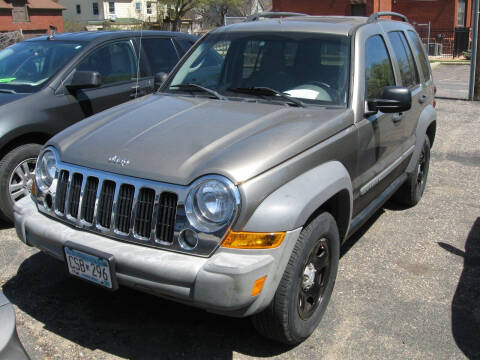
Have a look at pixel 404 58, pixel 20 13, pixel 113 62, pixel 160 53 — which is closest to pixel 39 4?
pixel 20 13

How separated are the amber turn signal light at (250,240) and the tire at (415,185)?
2.99m

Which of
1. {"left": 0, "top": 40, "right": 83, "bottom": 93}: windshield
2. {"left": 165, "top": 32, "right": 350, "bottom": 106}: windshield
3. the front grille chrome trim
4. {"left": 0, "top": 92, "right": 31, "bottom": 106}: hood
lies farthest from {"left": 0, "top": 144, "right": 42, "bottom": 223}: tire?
the front grille chrome trim

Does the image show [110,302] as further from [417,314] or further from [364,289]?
[417,314]

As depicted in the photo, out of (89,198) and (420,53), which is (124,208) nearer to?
(89,198)

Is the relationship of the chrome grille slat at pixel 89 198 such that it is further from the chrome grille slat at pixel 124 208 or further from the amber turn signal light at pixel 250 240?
the amber turn signal light at pixel 250 240

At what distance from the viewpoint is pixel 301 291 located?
3.16 metres

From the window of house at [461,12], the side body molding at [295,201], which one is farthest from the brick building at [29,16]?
the side body molding at [295,201]

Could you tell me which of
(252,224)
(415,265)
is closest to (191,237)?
(252,224)

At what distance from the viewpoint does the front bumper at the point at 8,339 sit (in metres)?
1.92

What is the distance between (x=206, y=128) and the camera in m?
3.34

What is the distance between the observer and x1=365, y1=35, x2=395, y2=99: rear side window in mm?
4070

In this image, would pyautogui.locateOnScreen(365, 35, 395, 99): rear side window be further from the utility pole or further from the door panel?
the utility pole

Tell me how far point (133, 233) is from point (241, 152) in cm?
76

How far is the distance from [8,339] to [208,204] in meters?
1.18
